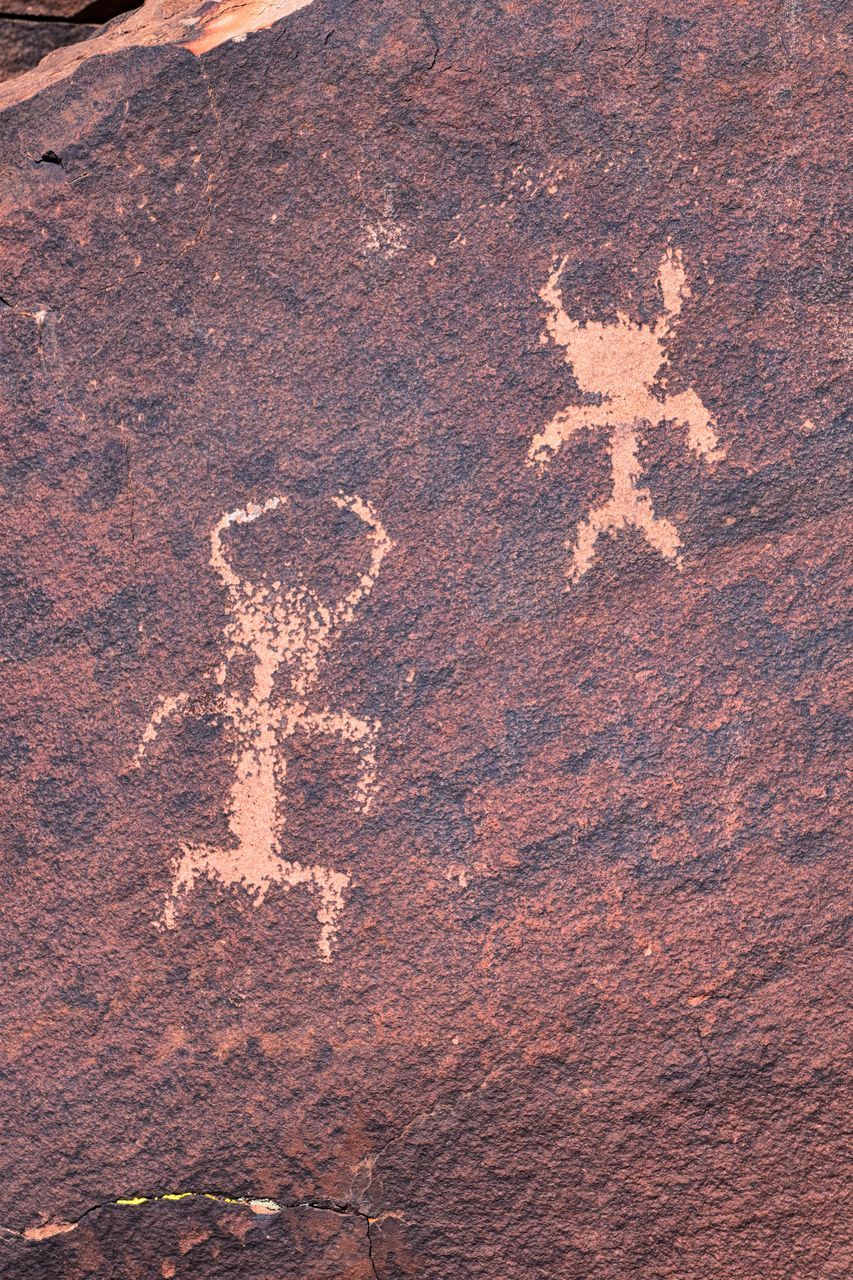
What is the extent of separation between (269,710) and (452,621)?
0.21 meters

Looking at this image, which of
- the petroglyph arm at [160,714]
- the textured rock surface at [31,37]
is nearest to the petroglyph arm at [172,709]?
the petroglyph arm at [160,714]

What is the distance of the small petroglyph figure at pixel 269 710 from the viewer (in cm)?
114

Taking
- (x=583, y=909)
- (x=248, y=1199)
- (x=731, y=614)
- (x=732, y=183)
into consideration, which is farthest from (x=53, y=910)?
(x=732, y=183)

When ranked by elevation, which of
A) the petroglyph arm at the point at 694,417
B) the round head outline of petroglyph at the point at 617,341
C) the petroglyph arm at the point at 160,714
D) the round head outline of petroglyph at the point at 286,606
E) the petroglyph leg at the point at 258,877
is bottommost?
the petroglyph leg at the point at 258,877

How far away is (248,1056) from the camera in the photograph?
1.16 metres

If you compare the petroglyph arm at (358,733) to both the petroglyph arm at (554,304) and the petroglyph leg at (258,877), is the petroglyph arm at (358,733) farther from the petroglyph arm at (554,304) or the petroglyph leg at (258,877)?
the petroglyph arm at (554,304)

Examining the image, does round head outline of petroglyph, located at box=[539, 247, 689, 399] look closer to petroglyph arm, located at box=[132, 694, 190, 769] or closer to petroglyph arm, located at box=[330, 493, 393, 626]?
petroglyph arm, located at box=[330, 493, 393, 626]

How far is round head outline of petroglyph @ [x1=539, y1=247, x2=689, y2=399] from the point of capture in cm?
113

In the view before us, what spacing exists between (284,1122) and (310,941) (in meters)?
0.19

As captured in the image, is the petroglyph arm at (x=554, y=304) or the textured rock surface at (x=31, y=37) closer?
the petroglyph arm at (x=554, y=304)

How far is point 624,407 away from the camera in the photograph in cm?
114

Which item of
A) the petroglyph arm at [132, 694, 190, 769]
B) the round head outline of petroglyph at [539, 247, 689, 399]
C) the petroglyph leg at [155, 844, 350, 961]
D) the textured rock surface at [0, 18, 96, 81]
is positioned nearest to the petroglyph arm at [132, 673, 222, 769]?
the petroglyph arm at [132, 694, 190, 769]

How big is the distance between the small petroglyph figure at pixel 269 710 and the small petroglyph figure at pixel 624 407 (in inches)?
8.4

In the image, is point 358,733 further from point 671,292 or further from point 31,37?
point 31,37
